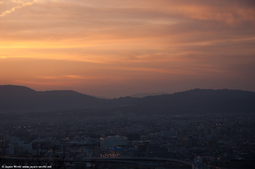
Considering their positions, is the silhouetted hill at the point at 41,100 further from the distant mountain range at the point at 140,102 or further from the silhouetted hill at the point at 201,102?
the silhouetted hill at the point at 201,102

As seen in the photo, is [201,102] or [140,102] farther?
[140,102]

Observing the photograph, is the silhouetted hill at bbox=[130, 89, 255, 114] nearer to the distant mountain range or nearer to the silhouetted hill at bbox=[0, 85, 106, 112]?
the distant mountain range

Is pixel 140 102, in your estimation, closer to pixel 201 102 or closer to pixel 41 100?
pixel 201 102

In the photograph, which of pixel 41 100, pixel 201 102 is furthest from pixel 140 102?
pixel 41 100

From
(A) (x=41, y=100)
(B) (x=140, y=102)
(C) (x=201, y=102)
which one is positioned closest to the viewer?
(C) (x=201, y=102)

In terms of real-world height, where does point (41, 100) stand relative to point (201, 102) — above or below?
below

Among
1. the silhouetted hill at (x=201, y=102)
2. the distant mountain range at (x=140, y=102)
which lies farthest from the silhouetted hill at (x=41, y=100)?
the silhouetted hill at (x=201, y=102)

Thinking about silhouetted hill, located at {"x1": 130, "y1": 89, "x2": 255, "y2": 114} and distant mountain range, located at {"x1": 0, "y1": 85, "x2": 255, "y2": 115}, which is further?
distant mountain range, located at {"x1": 0, "y1": 85, "x2": 255, "y2": 115}

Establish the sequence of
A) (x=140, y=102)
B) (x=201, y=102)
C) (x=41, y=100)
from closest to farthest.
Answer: (x=201, y=102)
(x=140, y=102)
(x=41, y=100)

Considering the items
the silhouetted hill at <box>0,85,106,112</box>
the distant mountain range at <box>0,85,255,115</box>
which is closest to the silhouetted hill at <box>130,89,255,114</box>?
the distant mountain range at <box>0,85,255,115</box>
